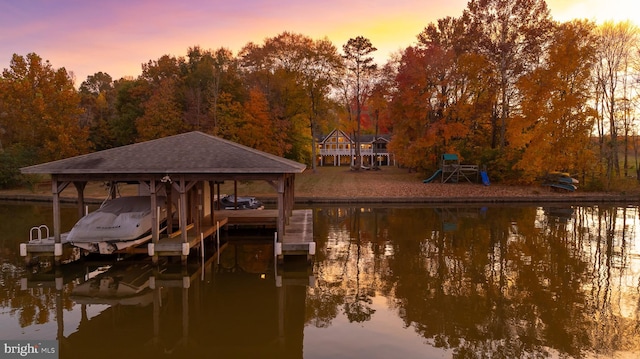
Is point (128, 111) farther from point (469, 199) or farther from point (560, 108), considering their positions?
point (560, 108)

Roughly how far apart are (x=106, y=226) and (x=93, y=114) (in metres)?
55.1

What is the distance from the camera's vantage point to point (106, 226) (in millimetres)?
14195

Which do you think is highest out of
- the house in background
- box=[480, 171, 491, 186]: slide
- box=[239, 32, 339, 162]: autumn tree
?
box=[239, 32, 339, 162]: autumn tree

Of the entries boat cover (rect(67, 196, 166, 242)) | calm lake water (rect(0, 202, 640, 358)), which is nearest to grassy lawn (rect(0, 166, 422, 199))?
calm lake water (rect(0, 202, 640, 358))

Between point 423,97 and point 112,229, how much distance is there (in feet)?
103

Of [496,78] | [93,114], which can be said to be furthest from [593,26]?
[93,114]

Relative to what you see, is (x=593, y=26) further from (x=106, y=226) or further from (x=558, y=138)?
(x=106, y=226)

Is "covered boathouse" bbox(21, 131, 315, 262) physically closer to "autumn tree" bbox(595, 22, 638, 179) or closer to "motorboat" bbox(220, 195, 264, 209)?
"motorboat" bbox(220, 195, 264, 209)

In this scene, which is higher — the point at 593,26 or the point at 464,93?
the point at 593,26

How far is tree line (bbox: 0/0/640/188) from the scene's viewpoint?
3481 cm

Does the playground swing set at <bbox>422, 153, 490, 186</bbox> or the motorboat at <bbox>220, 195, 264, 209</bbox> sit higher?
the playground swing set at <bbox>422, 153, 490, 186</bbox>

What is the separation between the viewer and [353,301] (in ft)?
36.8

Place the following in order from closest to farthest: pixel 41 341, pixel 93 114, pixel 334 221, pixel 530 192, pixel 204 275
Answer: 1. pixel 41 341
2. pixel 204 275
3. pixel 334 221
4. pixel 530 192
5. pixel 93 114

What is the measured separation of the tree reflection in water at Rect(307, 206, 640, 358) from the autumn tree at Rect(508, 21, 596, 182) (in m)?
12.5
